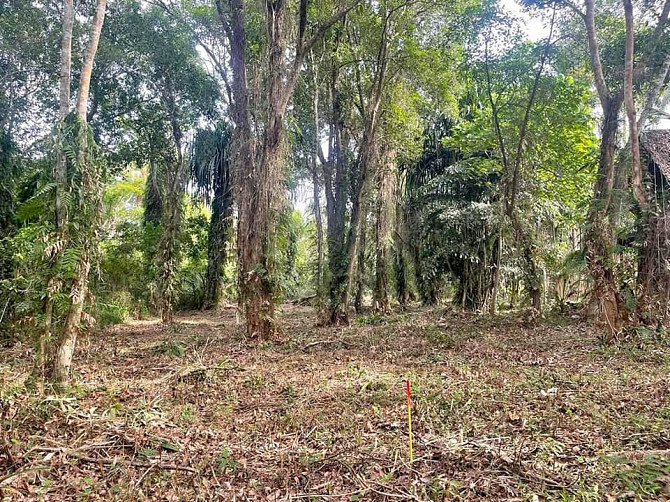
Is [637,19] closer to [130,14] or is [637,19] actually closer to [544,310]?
[544,310]

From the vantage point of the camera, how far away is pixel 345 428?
4.02m

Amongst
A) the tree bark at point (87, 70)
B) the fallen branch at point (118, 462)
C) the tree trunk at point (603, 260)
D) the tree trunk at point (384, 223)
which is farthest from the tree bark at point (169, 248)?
the tree trunk at point (603, 260)

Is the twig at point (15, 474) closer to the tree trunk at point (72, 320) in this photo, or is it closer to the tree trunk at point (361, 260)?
the tree trunk at point (72, 320)

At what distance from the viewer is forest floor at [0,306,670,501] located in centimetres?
296

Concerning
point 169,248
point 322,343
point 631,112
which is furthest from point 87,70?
point 631,112

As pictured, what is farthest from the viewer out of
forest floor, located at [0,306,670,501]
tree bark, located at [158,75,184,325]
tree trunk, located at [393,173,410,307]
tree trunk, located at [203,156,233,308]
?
tree trunk, located at [393,173,410,307]

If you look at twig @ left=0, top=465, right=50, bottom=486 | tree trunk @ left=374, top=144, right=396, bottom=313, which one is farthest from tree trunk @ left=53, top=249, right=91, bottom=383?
tree trunk @ left=374, top=144, right=396, bottom=313

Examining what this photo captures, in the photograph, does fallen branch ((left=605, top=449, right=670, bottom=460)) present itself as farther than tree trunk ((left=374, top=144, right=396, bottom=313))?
No

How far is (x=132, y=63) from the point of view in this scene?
11.6 meters

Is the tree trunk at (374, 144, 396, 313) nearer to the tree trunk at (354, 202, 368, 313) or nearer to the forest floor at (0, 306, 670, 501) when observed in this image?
the tree trunk at (354, 202, 368, 313)

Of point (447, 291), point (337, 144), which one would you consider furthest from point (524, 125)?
point (447, 291)

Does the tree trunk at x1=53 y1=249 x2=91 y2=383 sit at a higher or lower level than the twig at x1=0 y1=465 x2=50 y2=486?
higher

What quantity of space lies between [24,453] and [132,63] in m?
10.9

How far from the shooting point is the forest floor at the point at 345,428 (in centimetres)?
296
